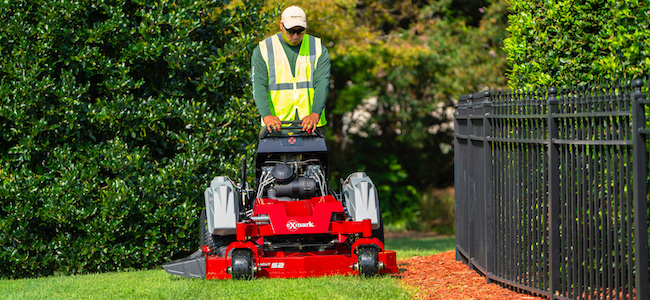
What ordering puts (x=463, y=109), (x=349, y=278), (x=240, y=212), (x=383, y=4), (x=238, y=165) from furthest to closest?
(x=383, y=4) < (x=238, y=165) < (x=463, y=109) < (x=240, y=212) < (x=349, y=278)

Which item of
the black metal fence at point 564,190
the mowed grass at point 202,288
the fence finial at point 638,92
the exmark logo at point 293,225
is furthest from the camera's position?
the exmark logo at point 293,225

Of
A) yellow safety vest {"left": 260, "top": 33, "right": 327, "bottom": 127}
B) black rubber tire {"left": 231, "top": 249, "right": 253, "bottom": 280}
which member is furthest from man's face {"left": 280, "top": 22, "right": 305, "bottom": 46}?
black rubber tire {"left": 231, "top": 249, "right": 253, "bottom": 280}

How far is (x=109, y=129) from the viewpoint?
29.6 feet

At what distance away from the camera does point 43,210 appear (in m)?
8.55

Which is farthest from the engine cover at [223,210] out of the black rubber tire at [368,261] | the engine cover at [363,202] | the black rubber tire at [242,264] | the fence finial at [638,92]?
the fence finial at [638,92]

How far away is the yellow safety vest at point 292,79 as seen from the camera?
7.74 metres

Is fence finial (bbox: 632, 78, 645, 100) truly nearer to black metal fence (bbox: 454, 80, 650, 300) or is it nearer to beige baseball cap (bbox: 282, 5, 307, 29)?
black metal fence (bbox: 454, 80, 650, 300)

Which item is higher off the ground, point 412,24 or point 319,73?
point 412,24

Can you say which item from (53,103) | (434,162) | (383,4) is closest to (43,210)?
(53,103)

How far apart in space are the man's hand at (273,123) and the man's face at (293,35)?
779 millimetres

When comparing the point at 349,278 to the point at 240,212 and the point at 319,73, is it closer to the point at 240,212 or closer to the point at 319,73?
the point at 240,212

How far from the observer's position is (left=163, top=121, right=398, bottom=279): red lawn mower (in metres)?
7.03

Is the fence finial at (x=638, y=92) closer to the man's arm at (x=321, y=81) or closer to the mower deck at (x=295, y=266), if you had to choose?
the mower deck at (x=295, y=266)

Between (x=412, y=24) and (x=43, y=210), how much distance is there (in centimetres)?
1108
